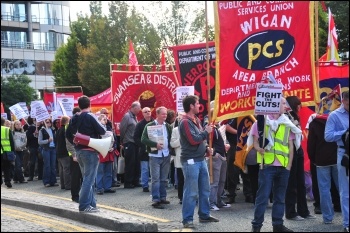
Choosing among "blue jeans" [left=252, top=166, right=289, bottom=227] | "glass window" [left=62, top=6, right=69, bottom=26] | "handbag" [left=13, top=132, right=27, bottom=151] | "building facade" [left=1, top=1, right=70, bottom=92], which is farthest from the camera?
"glass window" [left=62, top=6, right=69, bottom=26]

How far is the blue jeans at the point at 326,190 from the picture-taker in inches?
408

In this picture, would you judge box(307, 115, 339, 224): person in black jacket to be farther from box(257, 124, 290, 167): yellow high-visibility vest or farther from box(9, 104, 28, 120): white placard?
box(9, 104, 28, 120): white placard

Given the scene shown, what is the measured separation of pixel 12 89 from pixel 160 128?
4547 cm

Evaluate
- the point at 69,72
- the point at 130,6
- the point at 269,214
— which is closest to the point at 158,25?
the point at 130,6

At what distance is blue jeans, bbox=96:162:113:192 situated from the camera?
51.8 ft

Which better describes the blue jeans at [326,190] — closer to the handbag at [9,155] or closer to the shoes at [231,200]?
the shoes at [231,200]

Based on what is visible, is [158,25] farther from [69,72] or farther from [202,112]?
[202,112]

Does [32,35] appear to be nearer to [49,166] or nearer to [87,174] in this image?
[49,166]

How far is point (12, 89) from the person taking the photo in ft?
187

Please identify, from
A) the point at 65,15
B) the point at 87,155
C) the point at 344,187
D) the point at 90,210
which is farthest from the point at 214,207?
the point at 65,15

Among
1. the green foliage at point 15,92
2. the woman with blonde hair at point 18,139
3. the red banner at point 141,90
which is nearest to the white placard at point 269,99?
the red banner at point 141,90

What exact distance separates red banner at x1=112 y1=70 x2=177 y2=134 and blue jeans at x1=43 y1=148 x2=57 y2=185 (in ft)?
6.67

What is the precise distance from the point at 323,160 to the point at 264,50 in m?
1.85

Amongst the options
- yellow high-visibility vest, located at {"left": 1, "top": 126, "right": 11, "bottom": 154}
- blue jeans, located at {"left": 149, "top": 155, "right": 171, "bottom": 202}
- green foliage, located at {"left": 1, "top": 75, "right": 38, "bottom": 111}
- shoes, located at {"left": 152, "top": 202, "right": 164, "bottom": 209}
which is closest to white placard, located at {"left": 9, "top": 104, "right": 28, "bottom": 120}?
yellow high-visibility vest, located at {"left": 1, "top": 126, "right": 11, "bottom": 154}
